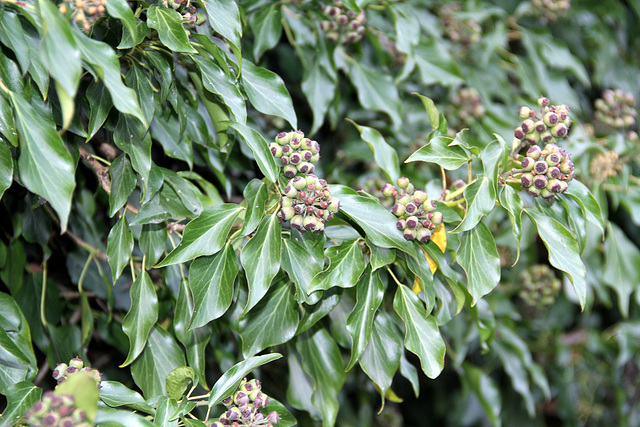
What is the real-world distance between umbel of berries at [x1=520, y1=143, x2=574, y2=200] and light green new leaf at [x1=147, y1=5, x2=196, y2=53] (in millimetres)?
574

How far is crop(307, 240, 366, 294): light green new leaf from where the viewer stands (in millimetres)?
981

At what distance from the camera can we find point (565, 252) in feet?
3.31

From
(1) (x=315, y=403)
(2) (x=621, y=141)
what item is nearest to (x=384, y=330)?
(1) (x=315, y=403)

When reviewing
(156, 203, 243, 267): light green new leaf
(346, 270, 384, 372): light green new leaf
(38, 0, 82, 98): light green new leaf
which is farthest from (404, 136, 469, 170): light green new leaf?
(38, 0, 82, 98): light green new leaf

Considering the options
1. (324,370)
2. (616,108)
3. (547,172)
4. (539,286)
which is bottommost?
(539,286)

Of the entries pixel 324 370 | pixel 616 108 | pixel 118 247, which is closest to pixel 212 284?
pixel 118 247

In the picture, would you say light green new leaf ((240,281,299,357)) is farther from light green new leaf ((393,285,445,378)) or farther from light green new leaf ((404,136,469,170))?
light green new leaf ((404,136,469,170))

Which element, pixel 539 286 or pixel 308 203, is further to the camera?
pixel 539 286

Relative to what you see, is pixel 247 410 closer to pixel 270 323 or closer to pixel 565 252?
pixel 270 323

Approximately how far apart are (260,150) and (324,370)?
0.46 metres

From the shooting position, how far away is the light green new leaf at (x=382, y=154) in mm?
1261

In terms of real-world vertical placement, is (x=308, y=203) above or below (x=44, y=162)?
below

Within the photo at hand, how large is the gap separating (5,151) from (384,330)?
686mm

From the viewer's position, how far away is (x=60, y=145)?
0.82 m
